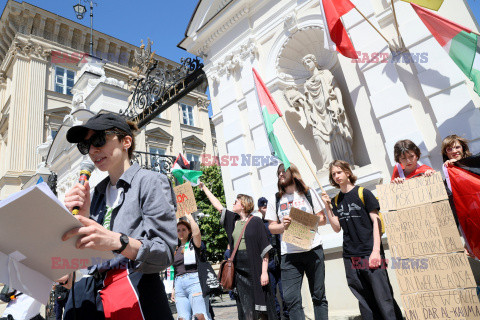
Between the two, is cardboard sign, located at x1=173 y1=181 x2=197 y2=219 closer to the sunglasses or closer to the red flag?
the red flag

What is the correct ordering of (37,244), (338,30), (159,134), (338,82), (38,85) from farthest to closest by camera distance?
(159,134) → (38,85) → (338,82) → (338,30) → (37,244)

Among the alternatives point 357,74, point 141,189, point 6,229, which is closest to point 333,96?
point 357,74

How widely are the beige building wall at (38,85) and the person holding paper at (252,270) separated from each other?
17833mm

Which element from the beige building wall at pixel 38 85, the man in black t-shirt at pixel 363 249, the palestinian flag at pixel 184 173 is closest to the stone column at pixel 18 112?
the beige building wall at pixel 38 85

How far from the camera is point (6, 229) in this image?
1.13 metres

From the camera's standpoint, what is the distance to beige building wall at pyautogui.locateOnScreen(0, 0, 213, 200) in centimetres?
Result: 1908

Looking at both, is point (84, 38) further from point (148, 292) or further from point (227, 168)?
point (148, 292)

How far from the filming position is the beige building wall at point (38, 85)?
19083mm

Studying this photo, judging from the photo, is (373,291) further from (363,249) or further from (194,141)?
(194,141)

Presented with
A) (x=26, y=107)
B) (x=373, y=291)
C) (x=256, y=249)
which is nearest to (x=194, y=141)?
(x=26, y=107)

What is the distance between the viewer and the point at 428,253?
9.37ft

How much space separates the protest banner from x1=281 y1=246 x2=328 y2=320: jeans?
868 mm

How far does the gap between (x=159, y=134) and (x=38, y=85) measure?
8113 millimetres

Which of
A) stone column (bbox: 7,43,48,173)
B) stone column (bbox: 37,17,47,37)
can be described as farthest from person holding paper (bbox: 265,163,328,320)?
stone column (bbox: 37,17,47,37)
